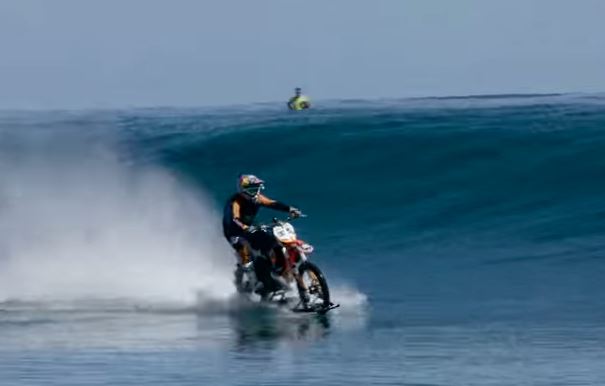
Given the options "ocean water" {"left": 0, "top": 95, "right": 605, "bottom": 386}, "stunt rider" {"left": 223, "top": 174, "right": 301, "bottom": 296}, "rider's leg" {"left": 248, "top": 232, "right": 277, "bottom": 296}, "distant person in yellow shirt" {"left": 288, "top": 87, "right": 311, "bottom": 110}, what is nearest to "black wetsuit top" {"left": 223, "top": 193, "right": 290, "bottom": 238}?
"stunt rider" {"left": 223, "top": 174, "right": 301, "bottom": 296}

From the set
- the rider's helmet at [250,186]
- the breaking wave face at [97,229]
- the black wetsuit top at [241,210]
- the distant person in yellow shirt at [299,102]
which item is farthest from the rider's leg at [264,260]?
the distant person in yellow shirt at [299,102]

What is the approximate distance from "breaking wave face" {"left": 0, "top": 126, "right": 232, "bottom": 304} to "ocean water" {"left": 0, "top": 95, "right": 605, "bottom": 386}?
8 centimetres

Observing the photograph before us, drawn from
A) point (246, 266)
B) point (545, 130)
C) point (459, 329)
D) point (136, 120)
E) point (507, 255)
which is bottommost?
point (459, 329)

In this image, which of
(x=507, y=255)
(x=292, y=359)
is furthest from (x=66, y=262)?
(x=292, y=359)

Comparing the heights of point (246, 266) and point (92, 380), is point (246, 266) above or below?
above

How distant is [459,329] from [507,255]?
423 inches

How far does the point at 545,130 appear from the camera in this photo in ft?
153

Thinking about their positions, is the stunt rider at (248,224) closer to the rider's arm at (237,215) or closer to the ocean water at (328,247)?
the rider's arm at (237,215)

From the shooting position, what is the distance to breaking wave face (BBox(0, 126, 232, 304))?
27938mm

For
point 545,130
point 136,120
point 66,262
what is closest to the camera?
point 66,262

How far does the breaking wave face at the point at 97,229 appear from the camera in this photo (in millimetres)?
27938

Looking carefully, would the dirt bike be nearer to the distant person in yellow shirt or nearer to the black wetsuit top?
the black wetsuit top

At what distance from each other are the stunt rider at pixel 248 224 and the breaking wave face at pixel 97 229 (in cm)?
90

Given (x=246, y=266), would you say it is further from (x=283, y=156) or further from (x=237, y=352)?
(x=283, y=156)
